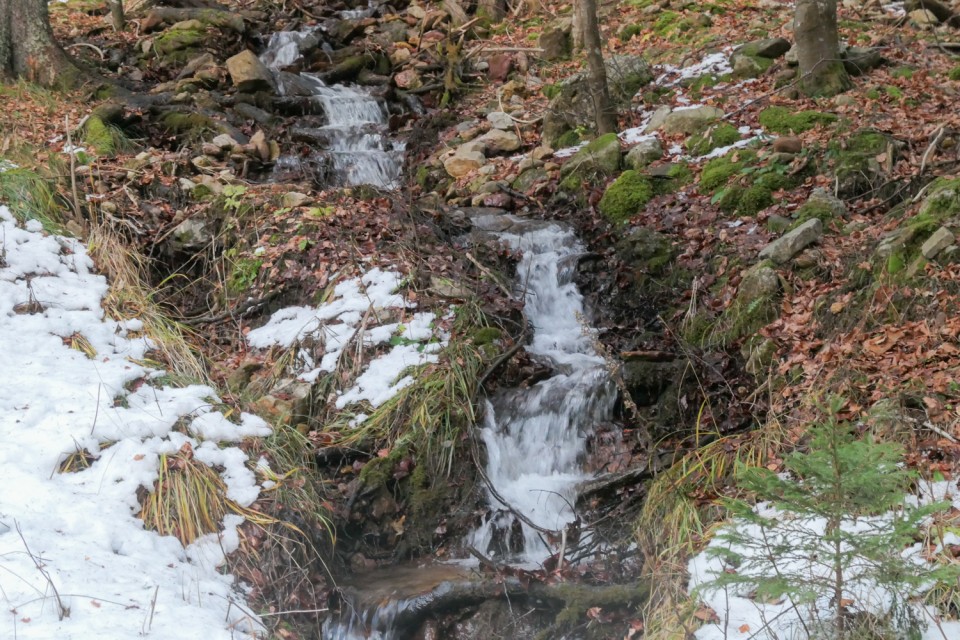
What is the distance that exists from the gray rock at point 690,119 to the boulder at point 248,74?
585 cm

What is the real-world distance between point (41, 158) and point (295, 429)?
4.35 m

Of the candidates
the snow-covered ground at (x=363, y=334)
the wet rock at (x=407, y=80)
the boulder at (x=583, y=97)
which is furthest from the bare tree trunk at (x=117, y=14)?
the snow-covered ground at (x=363, y=334)

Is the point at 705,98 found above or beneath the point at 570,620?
above

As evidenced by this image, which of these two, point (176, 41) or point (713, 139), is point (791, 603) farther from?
point (176, 41)

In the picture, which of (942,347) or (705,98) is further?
(705,98)

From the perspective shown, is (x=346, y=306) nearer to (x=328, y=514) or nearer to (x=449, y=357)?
(x=449, y=357)

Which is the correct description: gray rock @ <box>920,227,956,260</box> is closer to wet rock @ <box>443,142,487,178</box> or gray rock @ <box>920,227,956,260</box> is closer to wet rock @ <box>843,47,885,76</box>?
wet rock @ <box>843,47,885,76</box>

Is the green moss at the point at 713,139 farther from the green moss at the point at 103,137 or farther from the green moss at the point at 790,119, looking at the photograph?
the green moss at the point at 103,137

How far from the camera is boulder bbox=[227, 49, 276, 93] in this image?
1122cm

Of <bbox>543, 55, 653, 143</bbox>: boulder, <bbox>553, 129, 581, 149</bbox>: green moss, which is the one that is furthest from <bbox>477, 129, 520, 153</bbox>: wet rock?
<bbox>553, 129, 581, 149</bbox>: green moss

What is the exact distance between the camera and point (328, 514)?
4.97 metres

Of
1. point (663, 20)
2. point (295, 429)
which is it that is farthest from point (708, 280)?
point (663, 20)

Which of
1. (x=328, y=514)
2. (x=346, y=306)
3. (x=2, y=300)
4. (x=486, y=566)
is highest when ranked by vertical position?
(x=2, y=300)

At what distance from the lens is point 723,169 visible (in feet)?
25.3
